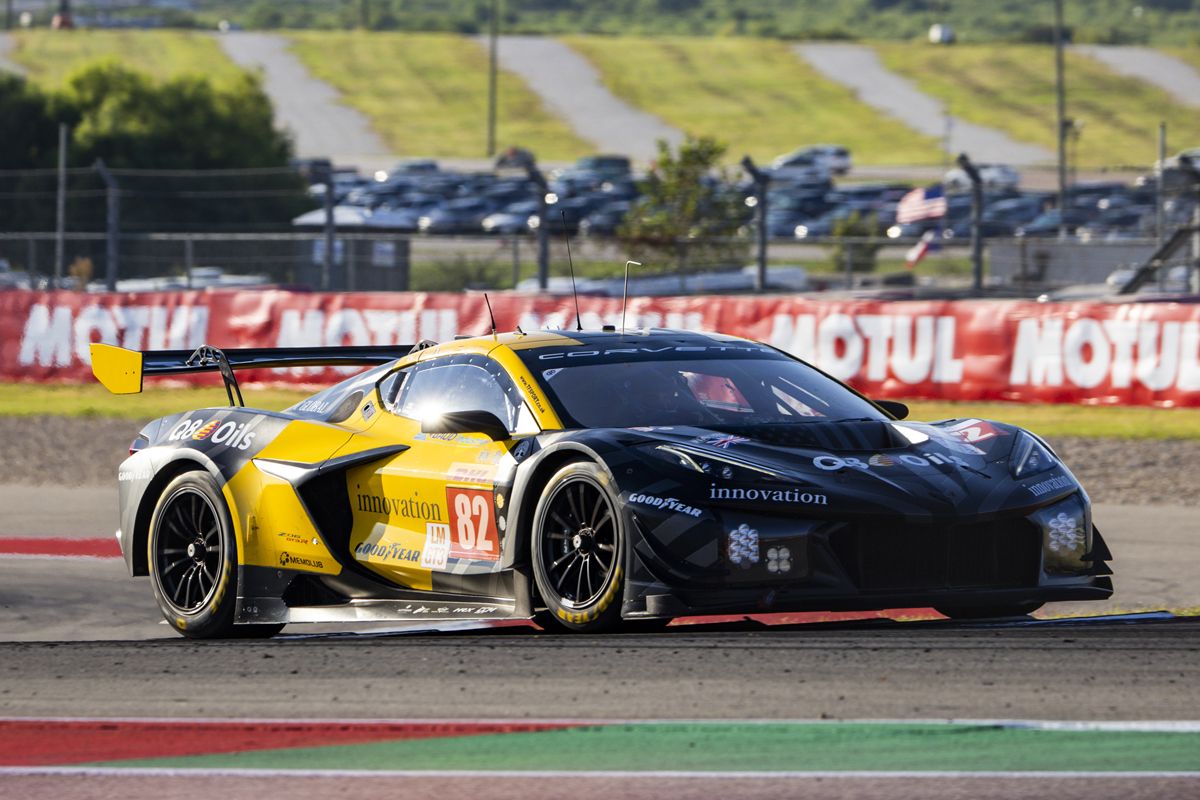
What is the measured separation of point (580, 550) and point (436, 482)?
935 mm

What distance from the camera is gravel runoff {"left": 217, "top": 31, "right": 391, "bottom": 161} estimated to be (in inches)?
3029

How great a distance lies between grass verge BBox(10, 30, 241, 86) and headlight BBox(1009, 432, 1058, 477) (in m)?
77.1

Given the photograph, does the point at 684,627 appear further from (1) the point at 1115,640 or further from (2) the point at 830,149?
(2) the point at 830,149

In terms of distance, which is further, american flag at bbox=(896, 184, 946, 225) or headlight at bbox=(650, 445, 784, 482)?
american flag at bbox=(896, 184, 946, 225)

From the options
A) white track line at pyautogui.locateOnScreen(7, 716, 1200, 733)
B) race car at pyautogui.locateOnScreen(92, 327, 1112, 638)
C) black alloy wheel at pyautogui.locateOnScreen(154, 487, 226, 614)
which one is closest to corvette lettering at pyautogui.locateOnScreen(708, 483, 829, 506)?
race car at pyautogui.locateOnScreen(92, 327, 1112, 638)

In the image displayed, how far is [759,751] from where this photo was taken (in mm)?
4836

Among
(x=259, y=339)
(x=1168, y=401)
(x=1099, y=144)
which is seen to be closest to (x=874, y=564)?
(x=1168, y=401)

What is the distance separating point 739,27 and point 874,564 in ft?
411

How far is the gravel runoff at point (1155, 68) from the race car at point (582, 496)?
78271mm

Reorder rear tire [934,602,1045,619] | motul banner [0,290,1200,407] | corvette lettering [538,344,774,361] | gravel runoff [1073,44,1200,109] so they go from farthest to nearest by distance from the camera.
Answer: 1. gravel runoff [1073,44,1200,109]
2. motul banner [0,290,1200,407]
3. corvette lettering [538,344,774,361]
4. rear tire [934,602,1045,619]

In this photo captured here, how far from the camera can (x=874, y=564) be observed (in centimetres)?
674

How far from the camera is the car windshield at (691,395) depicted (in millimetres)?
7457

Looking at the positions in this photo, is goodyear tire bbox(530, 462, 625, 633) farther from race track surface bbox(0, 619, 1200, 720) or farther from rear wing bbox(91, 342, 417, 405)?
rear wing bbox(91, 342, 417, 405)

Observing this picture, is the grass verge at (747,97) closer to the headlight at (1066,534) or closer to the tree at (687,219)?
the tree at (687,219)
